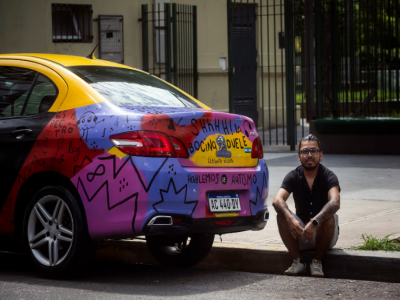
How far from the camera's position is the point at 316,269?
5.45 m

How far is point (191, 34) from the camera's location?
1808cm

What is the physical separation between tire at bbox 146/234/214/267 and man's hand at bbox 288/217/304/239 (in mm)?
706

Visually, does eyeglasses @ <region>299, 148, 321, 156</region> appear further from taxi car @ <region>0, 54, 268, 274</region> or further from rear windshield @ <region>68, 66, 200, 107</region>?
rear windshield @ <region>68, 66, 200, 107</region>

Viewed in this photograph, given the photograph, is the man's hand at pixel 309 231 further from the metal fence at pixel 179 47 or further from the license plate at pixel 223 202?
the metal fence at pixel 179 47

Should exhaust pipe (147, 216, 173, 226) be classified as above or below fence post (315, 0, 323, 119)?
below

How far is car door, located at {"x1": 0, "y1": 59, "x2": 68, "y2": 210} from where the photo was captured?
5.46 m

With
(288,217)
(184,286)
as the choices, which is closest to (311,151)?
(288,217)

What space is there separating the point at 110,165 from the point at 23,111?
3.64 ft

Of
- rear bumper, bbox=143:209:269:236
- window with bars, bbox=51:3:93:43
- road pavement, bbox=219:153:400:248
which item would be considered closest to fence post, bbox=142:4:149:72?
window with bars, bbox=51:3:93:43

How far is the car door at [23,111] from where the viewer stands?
5461 mm

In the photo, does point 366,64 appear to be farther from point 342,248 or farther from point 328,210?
point 328,210

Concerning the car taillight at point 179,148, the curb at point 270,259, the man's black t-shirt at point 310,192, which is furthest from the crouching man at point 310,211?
the car taillight at point 179,148

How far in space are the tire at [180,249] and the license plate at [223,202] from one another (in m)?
0.55

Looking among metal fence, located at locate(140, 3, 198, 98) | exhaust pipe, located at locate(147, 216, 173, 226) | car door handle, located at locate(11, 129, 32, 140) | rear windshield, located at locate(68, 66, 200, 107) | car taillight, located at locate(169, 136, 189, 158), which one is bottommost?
exhaust pipe, located at locate(147, 216, 173, 226)
